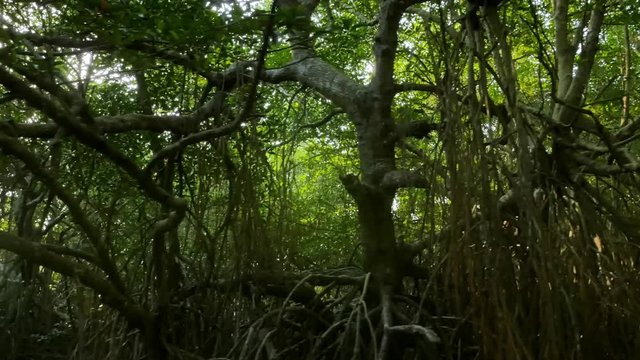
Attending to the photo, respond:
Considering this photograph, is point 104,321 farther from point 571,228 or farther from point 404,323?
point 571,228

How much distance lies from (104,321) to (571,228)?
2224 mm

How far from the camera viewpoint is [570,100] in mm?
3496

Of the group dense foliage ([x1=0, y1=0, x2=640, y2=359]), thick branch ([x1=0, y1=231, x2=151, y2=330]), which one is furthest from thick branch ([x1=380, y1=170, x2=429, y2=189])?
thick branch ([x1=0, y1=231, x2=151, y2=330])

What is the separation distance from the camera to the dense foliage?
7.55 feet

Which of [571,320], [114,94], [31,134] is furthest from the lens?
[114,94]

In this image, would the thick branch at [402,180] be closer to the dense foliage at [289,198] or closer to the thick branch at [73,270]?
the dense foliage at [289,198]

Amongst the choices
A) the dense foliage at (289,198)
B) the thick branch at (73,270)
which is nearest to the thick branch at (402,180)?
the dense foliage at (289,198)

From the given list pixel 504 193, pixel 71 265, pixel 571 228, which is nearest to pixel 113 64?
pixel 71 265

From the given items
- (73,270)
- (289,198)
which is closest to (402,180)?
(289,198)

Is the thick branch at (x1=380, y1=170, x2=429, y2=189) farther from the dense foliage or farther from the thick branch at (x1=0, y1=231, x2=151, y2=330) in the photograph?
the thick branch at (x1=0, y1=231, x2=151, y2=330)

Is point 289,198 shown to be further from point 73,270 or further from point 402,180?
point 73,270

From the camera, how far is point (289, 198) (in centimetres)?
365

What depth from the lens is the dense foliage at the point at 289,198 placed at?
2301 mm

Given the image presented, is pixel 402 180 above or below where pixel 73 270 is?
above
